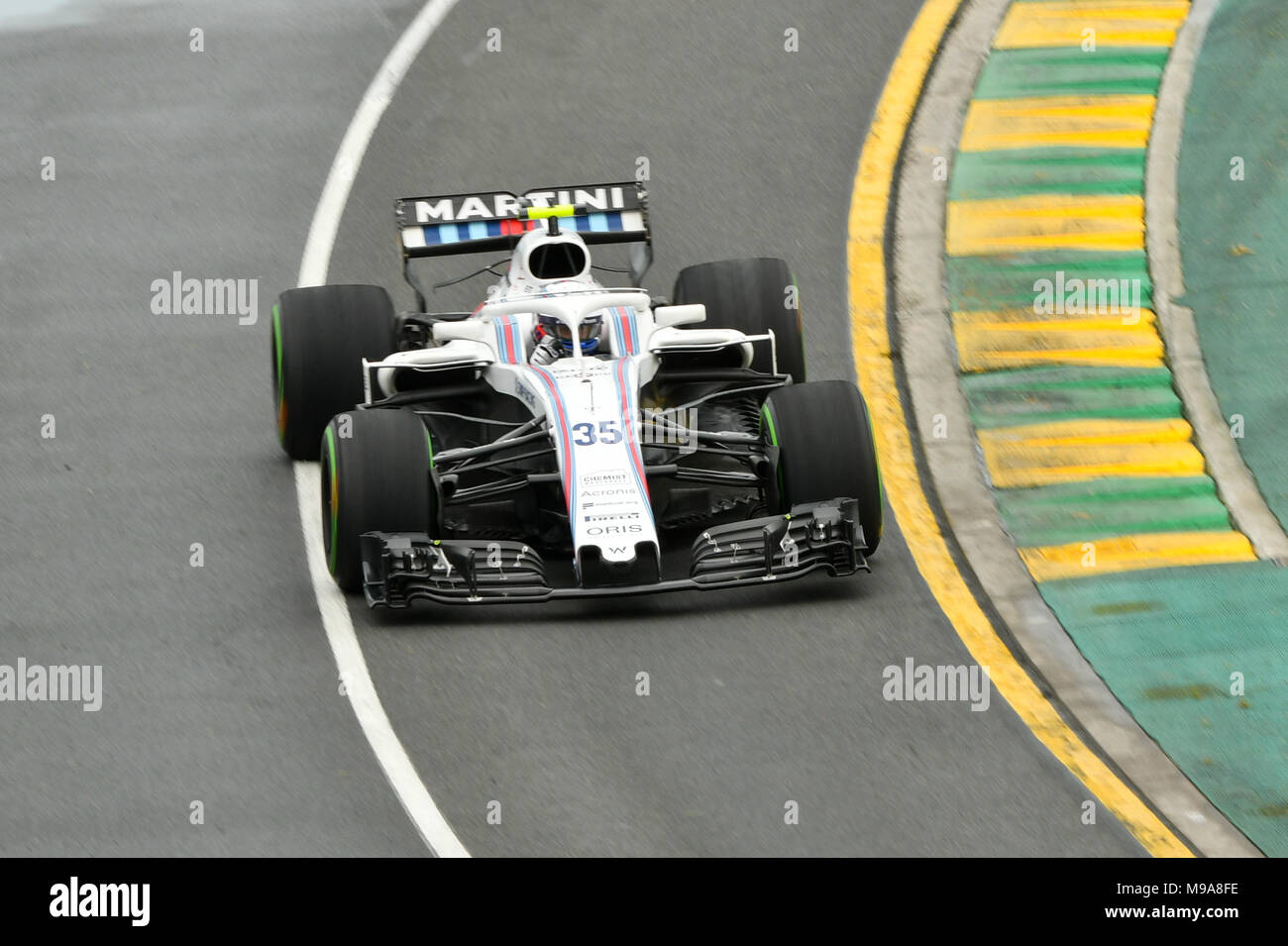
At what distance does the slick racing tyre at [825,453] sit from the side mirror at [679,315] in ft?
4.02

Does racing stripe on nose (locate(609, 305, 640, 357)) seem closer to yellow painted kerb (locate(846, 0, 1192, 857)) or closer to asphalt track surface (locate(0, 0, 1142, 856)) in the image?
asphalt track surface (locate(0, 0, 1142, 856))

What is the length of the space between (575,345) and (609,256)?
4.74 meters

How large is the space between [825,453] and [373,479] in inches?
100

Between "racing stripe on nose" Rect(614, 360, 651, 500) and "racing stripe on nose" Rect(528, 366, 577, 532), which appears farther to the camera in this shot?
"racing stripe on nose" Rect(614, 360, 651, 500)

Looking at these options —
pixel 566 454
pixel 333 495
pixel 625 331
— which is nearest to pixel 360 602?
pixel 333 495

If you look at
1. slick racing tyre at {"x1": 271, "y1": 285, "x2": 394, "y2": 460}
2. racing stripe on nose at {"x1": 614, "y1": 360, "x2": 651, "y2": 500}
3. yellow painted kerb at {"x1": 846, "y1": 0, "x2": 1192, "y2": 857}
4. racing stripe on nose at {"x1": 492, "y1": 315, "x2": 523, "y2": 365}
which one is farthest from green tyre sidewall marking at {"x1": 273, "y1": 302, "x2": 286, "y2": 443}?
yellow painted kerb at {"x1": 846, "y1": 0, "x2": 1192, "y2": 857}

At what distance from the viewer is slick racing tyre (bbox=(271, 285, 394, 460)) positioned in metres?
15.4

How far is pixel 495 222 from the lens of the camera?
1605 cm

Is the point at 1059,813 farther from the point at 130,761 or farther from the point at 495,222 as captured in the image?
the point at 495,222

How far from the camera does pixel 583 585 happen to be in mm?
13461

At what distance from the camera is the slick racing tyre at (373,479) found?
1341cm

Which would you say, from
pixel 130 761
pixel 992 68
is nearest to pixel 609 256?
pixel 992 68

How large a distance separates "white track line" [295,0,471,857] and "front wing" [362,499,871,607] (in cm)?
49

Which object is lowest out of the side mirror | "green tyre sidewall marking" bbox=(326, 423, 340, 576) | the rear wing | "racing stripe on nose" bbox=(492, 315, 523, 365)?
"green tyre sidewall marking" bbox=(326, 423, 340, 576)
